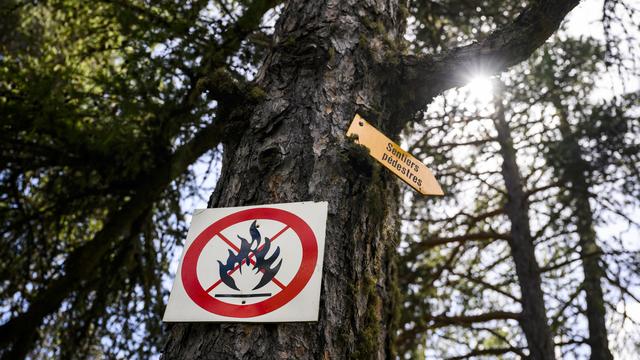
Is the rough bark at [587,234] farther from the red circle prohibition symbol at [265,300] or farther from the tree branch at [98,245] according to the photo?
the red circle prohibition symbol at [265,300]

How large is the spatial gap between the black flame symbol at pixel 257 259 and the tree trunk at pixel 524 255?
15.6 ft

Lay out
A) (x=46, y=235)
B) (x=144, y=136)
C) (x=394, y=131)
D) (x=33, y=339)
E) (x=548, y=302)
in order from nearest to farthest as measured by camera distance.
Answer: (x=394, y=131), (x=33, y=339), (x=144, y=136), (x=46, y=235), (x=548, y=302)

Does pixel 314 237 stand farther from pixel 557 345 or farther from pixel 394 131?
pixel 557 345

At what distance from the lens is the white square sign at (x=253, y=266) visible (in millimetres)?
1357

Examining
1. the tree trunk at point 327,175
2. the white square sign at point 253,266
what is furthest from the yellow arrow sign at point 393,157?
the white square sign at point 253,266

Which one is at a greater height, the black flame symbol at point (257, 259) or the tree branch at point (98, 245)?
the tree branch at point (98, 245)

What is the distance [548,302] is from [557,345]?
0.60 metres

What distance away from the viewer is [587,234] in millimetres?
6410

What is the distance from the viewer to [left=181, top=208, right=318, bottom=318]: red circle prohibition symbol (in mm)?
1359

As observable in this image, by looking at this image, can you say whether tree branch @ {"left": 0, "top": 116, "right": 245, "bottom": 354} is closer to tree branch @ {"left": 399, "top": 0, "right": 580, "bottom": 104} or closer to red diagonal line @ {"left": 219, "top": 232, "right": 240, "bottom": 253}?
tree branch @ {"left": 399, "top": 0, "right": 580, "bottom": 104}

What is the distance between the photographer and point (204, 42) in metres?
3.90

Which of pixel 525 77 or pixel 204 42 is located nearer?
pixel 204 42

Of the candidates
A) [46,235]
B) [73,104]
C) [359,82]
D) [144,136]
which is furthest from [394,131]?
[46,235]

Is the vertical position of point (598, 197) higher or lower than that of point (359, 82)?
higher
